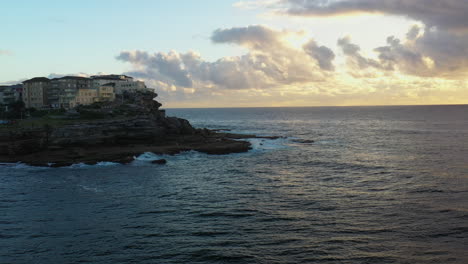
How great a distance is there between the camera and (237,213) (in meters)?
37.3

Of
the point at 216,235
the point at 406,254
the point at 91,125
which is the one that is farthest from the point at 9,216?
the point at 91,125

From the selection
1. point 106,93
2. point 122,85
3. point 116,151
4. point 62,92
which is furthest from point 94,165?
point 122,85

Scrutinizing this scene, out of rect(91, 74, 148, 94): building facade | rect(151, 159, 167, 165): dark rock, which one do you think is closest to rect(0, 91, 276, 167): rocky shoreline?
rect(151, 159, 167, 165): dark rock

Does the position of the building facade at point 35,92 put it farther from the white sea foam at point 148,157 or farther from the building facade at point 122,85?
the white sea foam at point 148,157

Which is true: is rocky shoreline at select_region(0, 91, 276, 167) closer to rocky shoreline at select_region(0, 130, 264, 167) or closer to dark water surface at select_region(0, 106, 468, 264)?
rocky shoreline at select_region(0, 130, 264, 167)

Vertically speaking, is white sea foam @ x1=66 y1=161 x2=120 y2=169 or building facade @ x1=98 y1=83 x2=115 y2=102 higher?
building facade @ x1=98 y1=83 x2=115 y2=102

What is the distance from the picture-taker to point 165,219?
3566cm

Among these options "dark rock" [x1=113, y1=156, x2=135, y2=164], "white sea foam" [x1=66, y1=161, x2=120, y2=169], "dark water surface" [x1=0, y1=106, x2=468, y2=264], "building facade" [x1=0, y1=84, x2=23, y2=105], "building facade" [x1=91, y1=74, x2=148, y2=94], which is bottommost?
"dark water surface" [x1=0, y1=106, x2=468, y2=264]

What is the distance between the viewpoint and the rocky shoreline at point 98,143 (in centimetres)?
7006

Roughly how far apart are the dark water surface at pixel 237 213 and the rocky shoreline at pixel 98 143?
625 cm

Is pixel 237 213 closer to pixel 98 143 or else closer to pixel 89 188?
pixel 89 188

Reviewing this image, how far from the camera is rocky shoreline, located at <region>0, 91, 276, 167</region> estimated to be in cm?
7006

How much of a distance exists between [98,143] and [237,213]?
177 feet

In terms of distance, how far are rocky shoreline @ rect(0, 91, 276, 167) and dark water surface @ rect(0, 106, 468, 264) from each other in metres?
6.25
